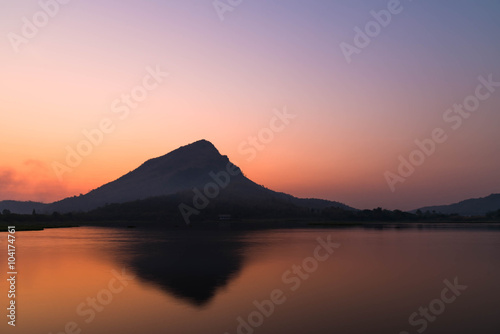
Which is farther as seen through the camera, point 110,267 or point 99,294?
point 110,267

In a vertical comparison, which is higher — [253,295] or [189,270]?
[189,270]

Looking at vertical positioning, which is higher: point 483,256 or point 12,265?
point 12,265

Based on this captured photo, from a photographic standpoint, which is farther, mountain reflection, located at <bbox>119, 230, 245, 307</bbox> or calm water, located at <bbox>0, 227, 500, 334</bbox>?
mountain reflection, located at <bbox>119, 230, 245, 307</bbox>

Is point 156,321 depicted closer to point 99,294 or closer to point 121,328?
point 121,328

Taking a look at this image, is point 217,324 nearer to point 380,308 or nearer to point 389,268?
point 380,308

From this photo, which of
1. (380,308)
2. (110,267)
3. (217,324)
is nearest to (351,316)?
(380,308)

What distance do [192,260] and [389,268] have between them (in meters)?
23.6

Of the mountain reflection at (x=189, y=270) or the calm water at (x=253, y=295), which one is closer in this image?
the calm water at (x=253, y=295)

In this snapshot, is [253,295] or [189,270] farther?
[189,270]

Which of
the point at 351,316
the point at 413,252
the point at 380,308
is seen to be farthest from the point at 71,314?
the point at 413,252

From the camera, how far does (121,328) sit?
22.8 m

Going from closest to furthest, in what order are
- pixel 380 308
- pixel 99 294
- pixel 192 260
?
pixel 380 308 < pixel 99 294 < pixel 192 260

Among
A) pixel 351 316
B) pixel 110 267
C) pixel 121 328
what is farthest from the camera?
pixel 110 267

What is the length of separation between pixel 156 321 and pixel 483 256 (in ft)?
168
